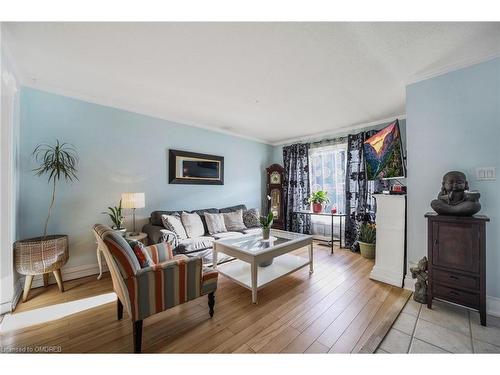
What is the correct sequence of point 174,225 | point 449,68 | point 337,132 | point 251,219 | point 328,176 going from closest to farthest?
point 449,68
point 174,225
point 251,219
point 337,132
point 328,176

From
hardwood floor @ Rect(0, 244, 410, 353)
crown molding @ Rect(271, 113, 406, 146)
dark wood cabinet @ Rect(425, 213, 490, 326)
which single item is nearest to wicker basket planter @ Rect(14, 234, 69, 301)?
hardwood floor @ Rect(0, 244, 410, 353)

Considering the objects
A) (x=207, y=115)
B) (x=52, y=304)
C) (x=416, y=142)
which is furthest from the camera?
(x=207, y=115)

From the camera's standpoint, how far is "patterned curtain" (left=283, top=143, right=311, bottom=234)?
4633mm

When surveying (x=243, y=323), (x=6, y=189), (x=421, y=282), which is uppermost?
(x=6, y=189)

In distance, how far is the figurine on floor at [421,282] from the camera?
6.44 feet

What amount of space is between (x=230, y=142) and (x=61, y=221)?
3057 millimetres

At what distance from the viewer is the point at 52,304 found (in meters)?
1.96

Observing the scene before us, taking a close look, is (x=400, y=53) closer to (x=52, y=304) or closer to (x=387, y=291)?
(x=387, y=291)

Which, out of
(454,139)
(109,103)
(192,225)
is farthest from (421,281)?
(109,103)

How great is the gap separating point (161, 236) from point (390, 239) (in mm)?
2933

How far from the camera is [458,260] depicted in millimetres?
1706

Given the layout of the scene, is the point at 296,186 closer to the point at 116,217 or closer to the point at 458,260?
the point at 458,260

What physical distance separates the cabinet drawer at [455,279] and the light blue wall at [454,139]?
1.27ft
